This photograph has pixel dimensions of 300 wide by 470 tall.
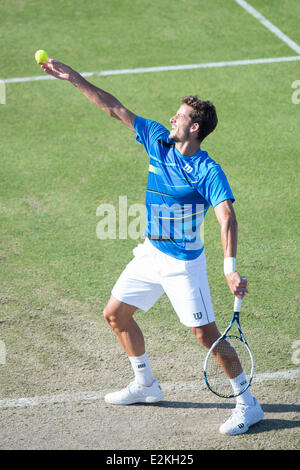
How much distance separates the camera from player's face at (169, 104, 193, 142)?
19.8ft

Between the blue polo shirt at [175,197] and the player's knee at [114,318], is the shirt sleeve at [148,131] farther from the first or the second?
the player's knee at [114,318]

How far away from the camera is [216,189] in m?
5.74

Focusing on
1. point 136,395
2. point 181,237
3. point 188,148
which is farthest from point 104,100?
point 136,395

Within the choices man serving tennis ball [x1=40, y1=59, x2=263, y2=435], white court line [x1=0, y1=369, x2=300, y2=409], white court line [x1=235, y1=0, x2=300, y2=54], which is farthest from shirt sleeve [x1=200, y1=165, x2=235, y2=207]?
white court line [x1=235, y1=0, x2=300, y2=54]

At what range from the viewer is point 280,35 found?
14.5m

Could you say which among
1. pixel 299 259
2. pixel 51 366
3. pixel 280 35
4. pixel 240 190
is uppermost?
pixel 280 35

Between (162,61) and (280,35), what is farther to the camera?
(280,35)

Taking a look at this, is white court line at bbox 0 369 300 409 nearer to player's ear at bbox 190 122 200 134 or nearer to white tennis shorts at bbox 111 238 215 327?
white tennis shorts at bbox 111 238 215 327

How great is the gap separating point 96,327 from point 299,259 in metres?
2.57

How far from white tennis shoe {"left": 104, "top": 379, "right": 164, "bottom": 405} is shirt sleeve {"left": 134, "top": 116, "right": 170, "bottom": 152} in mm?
2064

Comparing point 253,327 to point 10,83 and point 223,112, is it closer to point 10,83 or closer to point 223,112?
point 223,112

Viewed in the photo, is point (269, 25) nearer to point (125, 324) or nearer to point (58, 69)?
point (58, 69)

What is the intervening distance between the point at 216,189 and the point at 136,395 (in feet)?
6.67

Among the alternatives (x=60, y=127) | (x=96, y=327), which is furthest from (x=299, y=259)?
(x=60, y=127)
